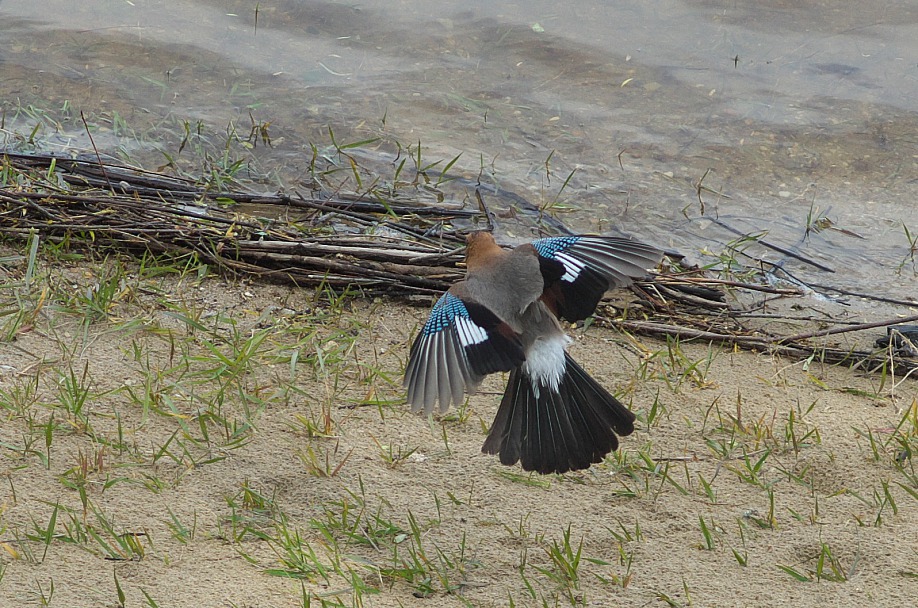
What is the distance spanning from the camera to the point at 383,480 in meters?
3.76

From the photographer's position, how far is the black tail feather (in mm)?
3633

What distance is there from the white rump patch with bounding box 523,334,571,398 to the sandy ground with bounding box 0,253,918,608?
1.17 feet

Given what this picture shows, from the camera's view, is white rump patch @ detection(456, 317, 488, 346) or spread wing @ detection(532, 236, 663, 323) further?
spread wing @ detection(532, 236, 663, 323)

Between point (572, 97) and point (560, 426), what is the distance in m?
5.03

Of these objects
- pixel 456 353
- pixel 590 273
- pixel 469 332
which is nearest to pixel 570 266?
pixel 590 273

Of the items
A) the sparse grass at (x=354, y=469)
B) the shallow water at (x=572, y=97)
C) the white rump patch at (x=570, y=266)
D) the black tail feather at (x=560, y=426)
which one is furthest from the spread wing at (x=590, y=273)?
the shallow water at (x=572, y=97)

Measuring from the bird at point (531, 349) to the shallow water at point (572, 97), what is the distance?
2274 millimetres

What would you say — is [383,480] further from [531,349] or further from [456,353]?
[531,349]

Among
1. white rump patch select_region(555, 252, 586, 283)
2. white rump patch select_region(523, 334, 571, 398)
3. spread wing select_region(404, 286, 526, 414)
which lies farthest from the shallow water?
spread wing select_region(404, 286, 526, 414)

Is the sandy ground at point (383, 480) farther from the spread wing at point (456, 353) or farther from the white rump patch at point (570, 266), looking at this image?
the white rump patch at point (570, 266)

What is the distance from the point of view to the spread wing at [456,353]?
3.55m

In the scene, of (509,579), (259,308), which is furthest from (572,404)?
(259,308)

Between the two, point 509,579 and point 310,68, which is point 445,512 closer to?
point 509,579

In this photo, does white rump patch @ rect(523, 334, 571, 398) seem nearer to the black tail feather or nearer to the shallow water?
the black tail feather
